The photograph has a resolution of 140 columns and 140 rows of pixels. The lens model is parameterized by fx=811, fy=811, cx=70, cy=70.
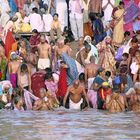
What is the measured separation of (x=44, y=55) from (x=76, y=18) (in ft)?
6.97

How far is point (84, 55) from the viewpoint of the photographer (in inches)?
725

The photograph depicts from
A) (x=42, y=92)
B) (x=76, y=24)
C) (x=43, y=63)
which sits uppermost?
(x=76, y=24)

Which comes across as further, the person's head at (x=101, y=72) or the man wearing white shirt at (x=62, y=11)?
the man wearing white shirt at (x=62, y=11)

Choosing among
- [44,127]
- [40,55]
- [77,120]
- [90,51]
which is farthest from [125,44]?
[44,127]

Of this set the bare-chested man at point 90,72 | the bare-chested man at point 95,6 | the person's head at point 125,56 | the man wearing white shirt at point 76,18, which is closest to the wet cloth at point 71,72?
the bare-chested man at point 90,72

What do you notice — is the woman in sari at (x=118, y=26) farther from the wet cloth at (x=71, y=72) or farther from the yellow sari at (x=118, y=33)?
the wet cloth at (x=71, y=72)

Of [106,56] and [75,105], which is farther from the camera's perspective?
[106,56]

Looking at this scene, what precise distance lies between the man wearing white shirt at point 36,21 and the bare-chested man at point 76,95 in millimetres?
3326

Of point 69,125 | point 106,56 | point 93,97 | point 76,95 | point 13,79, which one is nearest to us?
point 69,125

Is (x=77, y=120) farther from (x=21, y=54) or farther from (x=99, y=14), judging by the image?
(x=99, y=14)

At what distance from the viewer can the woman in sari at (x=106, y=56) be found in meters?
18.1

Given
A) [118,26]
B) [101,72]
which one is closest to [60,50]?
[101,72]

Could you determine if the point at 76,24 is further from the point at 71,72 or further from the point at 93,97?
the point at 93,97

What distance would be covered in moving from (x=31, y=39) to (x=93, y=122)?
584cm
